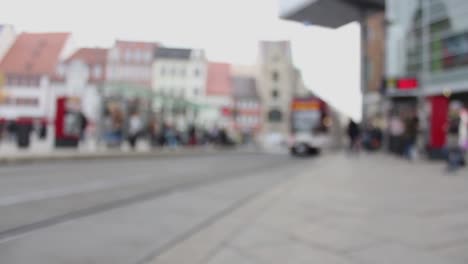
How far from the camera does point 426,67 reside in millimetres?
22766

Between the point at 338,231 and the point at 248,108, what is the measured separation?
65028 mm

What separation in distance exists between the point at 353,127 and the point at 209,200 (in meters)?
13.1

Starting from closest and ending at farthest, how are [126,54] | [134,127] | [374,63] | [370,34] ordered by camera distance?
[126,54] → [134,127] → [374,63] → [370,34]

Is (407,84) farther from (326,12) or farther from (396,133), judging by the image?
(326,12)

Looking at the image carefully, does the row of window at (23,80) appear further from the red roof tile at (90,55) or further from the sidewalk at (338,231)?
the sidewalk at (338,231)

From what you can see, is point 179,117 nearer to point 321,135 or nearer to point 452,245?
point 321,135

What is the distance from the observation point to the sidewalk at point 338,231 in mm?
2855

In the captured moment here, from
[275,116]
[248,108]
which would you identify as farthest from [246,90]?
[275,116]

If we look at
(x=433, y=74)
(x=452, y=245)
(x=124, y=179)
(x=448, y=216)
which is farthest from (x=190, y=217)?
(x=433, y=74)

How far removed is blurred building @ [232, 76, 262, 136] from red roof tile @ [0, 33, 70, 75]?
203ft

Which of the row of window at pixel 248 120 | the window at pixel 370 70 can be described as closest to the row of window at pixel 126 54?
the window at pixel 370 70

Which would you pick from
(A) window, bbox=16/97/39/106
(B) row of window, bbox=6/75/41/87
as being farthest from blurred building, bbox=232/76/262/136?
(B) row of window, bbox=6/75/41/87

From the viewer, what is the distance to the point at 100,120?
57.7ft

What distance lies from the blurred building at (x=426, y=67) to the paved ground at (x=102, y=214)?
9.10 m
